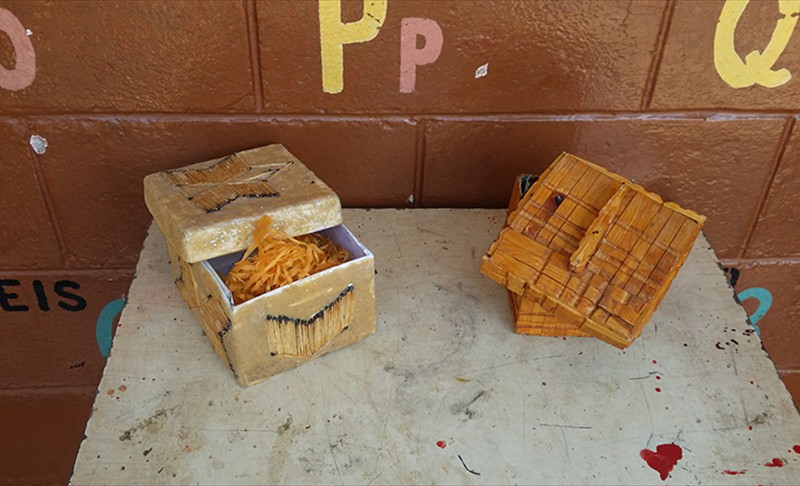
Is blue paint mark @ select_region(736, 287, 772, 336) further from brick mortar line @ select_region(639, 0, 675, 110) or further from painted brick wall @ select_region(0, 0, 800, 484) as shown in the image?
brick mortar line @ select_region(639, 0, 675, 110)

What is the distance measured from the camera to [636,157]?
1513 mm

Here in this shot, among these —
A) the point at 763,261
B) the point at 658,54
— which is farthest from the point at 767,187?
the point at 658,54

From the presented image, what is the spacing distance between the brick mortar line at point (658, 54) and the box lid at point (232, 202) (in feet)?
2.36

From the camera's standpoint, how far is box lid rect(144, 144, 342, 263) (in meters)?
1.06

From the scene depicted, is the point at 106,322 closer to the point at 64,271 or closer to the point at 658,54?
the point at 64,271

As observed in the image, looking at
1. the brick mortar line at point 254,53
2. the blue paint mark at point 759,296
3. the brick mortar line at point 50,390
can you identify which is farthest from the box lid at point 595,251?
the brick mortar line at point 50,390

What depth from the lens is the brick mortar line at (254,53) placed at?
1.28 metres

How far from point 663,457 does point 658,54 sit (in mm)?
798

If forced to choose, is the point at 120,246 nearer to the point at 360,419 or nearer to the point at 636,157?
the point at 360,419

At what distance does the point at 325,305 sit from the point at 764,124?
3.40 feet

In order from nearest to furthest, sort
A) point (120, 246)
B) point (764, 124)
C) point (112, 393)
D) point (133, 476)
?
point (133, 476) < point (112, 393) < point (764, 124) < point (120, 246)

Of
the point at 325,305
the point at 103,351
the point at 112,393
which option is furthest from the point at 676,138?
the point at 103,351

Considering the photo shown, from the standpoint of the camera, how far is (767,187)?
5.15 ft

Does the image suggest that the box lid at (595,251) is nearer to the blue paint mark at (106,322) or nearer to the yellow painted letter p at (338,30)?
the yellow painted letter p at (338,30)
